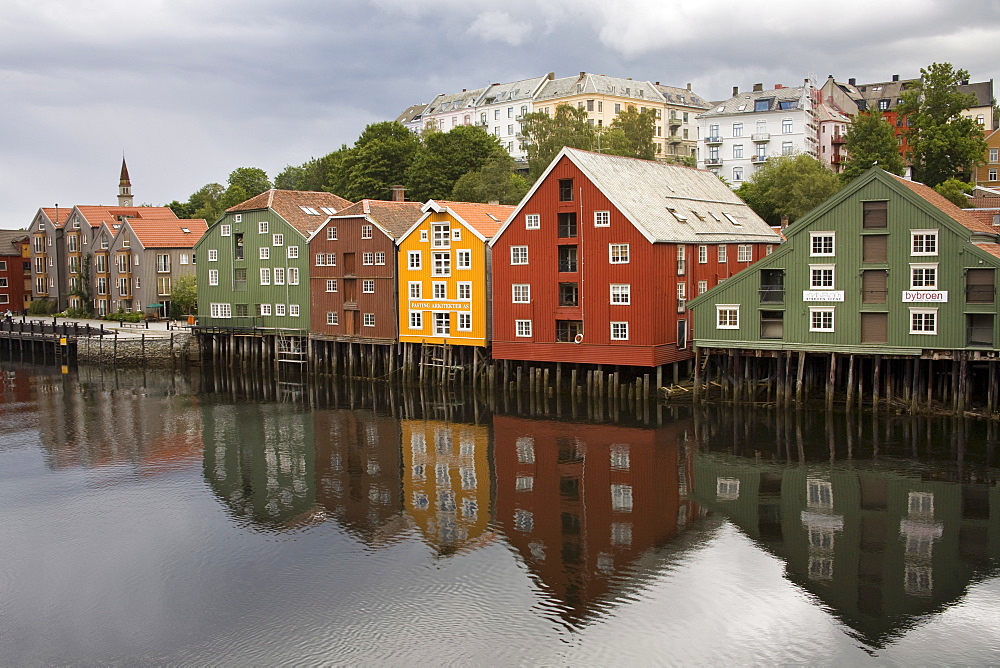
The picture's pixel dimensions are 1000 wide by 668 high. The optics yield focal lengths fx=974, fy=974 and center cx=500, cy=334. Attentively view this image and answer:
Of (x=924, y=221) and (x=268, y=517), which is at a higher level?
(x=924, y=221)

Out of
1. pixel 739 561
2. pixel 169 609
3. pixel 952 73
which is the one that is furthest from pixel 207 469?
pixel 952 73

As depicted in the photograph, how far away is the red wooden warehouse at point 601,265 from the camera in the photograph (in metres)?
44.4

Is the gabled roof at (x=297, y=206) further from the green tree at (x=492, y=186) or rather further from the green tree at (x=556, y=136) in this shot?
the green tree at (x=556, y=136)

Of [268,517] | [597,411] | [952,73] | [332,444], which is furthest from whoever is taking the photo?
[952,73]

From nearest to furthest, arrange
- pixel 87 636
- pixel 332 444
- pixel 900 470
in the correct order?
pixel 87 636 < pixel 900 470 < pixel 332 444

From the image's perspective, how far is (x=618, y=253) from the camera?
4497 centimetres

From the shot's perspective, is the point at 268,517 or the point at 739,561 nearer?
the point at 739,561

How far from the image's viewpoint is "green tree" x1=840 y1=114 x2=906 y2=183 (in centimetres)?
7069

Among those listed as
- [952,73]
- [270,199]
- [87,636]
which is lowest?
[87,636]

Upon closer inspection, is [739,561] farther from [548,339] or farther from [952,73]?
[952,73]

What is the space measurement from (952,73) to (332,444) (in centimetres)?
6110

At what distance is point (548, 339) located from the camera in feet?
156

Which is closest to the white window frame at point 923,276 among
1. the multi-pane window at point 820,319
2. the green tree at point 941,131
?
the multi-pane window at point 820,319

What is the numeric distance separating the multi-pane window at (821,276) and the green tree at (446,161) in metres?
47.5
